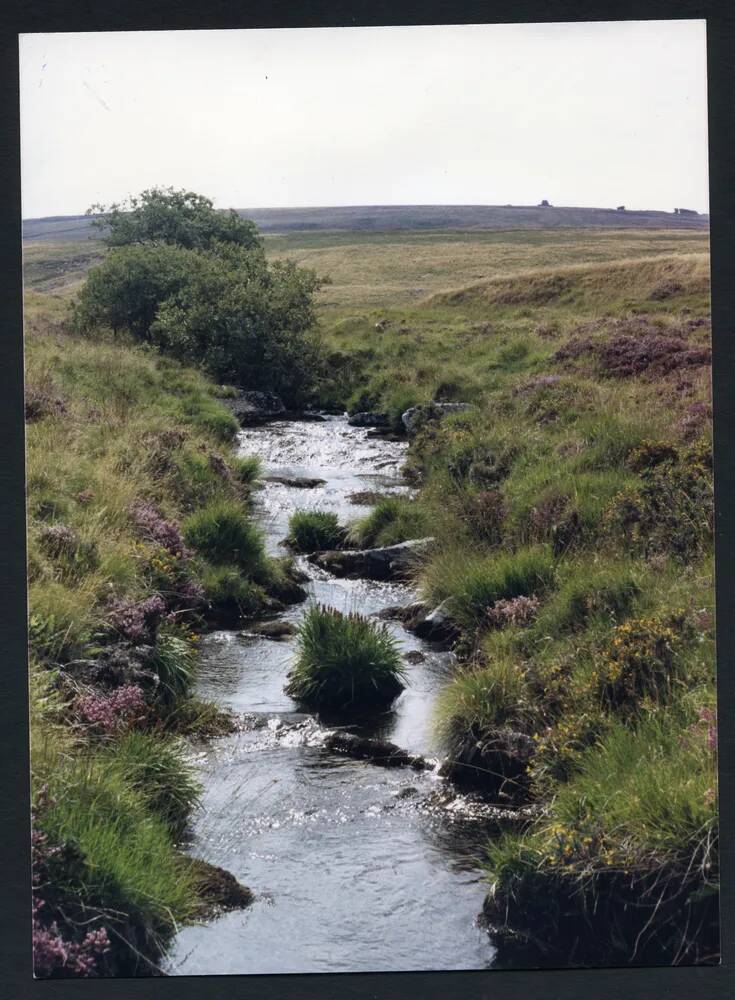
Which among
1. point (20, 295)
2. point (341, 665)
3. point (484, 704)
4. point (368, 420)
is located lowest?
point (484, 704)

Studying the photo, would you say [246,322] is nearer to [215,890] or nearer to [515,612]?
[515,612]

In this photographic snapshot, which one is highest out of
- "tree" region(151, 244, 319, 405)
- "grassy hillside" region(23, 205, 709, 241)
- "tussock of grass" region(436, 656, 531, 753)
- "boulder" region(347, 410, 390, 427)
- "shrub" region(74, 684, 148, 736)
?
"grassy hillside" region(23, 205, 709, 241)

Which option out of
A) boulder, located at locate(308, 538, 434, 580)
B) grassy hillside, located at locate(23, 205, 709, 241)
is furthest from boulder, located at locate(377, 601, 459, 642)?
grassy hillside, located at locate(23, 205, 709, 241)

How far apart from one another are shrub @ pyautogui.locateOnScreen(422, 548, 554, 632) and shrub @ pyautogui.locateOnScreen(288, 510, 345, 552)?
0.89 metres

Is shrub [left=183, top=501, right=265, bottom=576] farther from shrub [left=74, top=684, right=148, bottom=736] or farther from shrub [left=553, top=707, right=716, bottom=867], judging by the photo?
shrub [left=553, top=707, right=716, bottom=867]

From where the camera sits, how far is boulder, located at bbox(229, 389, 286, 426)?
38.8 feet

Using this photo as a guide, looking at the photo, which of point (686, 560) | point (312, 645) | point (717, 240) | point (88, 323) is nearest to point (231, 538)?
point (312, 645)

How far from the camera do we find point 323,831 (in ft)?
24.7

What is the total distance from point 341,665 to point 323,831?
1.62 m

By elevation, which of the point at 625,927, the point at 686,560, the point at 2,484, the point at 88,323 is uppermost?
the point at 88,323

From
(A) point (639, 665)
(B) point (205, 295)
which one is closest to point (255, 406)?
(B) point (205, 295)

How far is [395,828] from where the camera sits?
24.9 ft

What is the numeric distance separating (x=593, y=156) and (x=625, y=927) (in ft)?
16.6

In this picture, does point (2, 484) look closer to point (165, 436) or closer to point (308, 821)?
point (308, 821)
